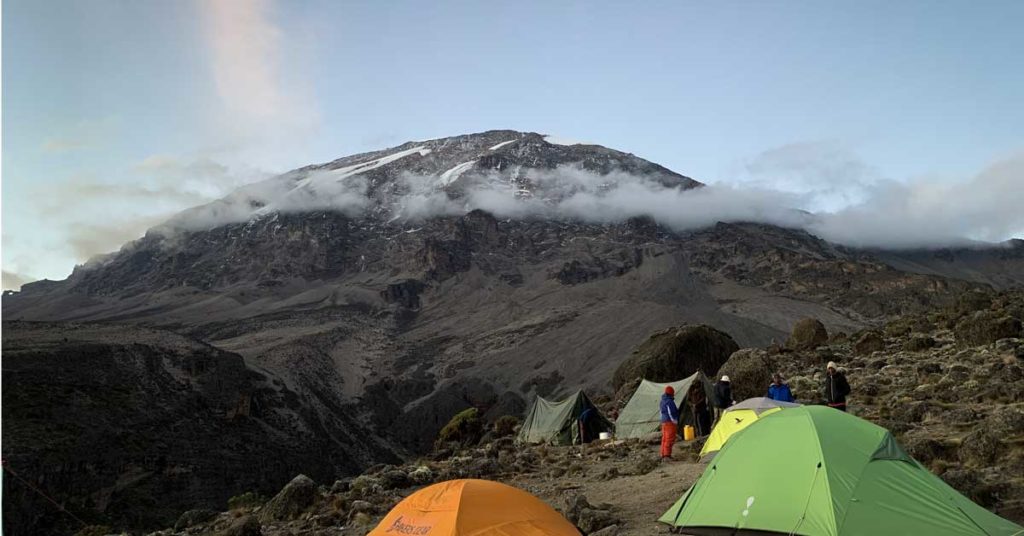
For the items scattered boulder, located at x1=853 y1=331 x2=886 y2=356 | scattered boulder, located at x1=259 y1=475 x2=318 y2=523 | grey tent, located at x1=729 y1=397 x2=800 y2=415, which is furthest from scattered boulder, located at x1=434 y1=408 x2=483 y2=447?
grey tent, located at x1=729 y1=397 x2=800 y2=415

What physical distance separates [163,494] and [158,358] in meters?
21.4

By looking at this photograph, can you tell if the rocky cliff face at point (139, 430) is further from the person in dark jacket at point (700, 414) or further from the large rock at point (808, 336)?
the large rock at point (808, 336)

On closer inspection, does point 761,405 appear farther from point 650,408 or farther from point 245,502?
point 245,502

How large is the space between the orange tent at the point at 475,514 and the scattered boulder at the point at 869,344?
25.7m

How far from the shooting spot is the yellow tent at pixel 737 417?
13.8 meters

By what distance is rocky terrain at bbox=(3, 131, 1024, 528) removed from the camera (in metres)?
55.0

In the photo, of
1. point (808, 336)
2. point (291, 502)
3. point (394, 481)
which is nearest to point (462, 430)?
point (808, 336)

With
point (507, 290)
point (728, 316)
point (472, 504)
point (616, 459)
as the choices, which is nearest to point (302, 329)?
point (507, 290)

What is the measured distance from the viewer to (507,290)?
155m

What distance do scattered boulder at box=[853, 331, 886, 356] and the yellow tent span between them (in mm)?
17672

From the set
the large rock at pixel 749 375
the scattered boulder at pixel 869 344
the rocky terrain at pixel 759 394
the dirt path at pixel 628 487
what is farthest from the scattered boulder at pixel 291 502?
the scattered boulder at pixel 869 344

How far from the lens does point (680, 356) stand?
40.8 m

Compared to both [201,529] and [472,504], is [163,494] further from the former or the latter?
[472,504]

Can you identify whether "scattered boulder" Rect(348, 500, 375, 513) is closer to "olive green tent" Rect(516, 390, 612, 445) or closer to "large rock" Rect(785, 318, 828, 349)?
"olive green tent" Rect(516, 390, 612, 445)
